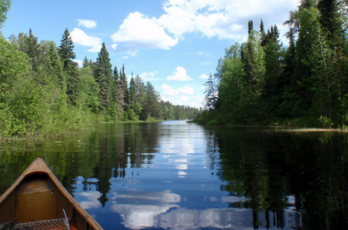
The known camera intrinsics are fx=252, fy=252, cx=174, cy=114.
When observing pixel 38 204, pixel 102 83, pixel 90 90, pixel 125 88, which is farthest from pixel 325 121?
pixel 125 88

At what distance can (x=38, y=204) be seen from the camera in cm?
510

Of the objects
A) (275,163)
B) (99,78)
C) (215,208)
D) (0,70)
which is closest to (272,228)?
(215,208)

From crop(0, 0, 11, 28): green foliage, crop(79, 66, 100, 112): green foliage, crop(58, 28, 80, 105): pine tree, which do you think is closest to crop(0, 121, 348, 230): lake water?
crop(0, 0, 11, 28): green foliage

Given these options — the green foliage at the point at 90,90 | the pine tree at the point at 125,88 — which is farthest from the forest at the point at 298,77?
the pine tree at the point at 125,88

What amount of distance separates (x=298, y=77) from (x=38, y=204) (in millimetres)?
39581

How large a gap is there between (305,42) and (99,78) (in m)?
56.9

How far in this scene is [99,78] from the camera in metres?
75.8

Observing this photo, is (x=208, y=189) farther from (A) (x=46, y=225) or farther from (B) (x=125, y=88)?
(B) (x=125, y=88)

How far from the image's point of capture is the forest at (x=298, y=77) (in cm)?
2988

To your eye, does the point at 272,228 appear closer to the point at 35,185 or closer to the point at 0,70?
the point at 35,185

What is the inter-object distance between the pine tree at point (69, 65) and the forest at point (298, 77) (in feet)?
106

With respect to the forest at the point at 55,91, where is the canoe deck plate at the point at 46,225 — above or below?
below

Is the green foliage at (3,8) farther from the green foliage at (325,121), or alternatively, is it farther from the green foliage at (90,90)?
the green foliage at (90,90)

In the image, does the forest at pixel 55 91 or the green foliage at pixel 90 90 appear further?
the green foliage at pixel 90 90
